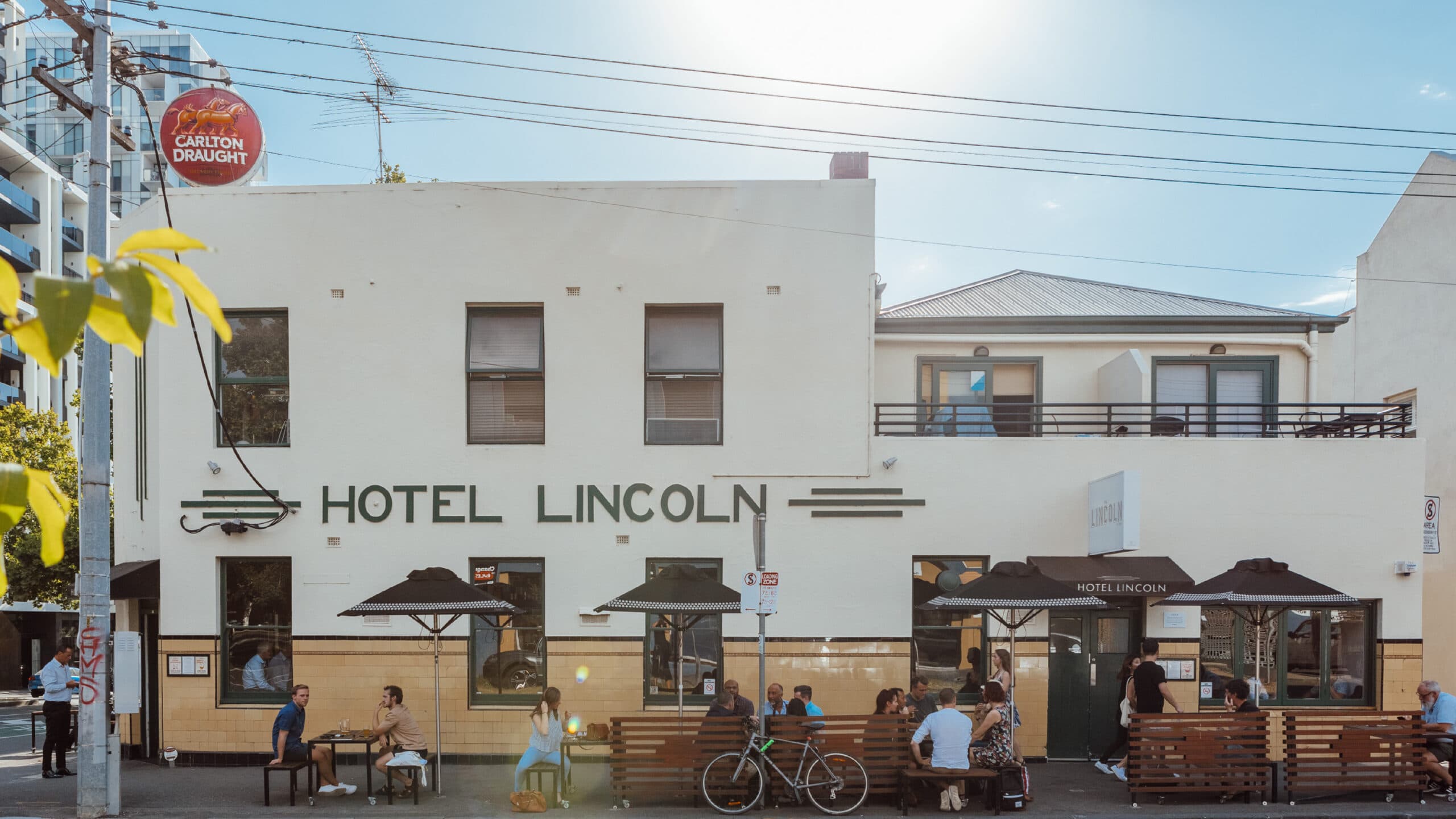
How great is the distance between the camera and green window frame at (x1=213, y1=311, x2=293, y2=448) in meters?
14.7

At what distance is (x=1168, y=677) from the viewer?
14.4 meters

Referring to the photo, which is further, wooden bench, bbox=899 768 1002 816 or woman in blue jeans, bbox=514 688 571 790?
woman in blue jeans, bbox=514 688 571 790

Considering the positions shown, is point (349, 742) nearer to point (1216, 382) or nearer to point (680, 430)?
point (680, 430)

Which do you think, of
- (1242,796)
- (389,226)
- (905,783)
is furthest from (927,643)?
(389,226)

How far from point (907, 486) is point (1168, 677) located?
438cm

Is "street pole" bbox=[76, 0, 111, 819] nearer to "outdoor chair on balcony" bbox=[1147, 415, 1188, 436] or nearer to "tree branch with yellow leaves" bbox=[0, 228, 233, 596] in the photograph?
"tree branch with yellow leaves" bbox=[0, 228, 233, 596]

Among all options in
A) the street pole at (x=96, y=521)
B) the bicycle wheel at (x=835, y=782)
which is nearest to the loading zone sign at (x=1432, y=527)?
the bicycle wheel at (x=835, y=782)

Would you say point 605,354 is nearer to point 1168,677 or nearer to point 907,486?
point 907,486

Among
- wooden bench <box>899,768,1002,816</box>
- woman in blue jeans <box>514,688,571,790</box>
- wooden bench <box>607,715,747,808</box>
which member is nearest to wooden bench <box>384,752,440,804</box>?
woman in blue jeans <box>514,688,571,790</box>

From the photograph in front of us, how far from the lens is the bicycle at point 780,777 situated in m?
11.5

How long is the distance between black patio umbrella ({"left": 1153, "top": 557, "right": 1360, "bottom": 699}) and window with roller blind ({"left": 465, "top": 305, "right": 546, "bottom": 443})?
885 centimetres

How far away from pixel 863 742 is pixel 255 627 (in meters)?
8.54

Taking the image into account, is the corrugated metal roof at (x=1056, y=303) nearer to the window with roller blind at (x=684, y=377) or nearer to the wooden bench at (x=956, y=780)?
the window with roller blind at (x=684, y=377)

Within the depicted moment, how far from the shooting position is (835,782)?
37.7ft
